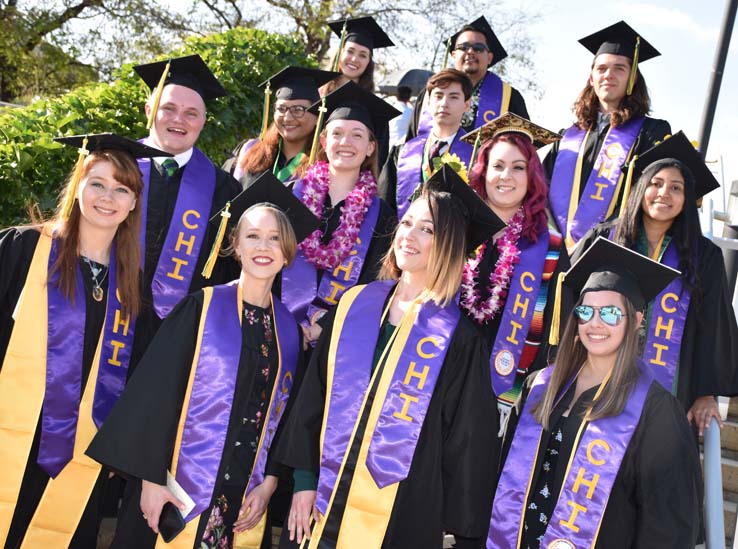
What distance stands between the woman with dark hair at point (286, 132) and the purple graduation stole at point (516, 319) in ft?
5.76

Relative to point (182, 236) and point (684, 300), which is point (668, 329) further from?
point (182, 236)

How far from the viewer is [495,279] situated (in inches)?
147

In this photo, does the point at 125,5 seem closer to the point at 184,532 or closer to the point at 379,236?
the point at 379,236

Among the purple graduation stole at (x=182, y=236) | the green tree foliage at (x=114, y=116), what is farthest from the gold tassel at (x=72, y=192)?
the green tree foliage at (x=114, y=116)

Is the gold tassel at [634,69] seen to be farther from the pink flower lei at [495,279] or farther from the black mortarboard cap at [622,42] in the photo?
the pink flower lei at [495,279]

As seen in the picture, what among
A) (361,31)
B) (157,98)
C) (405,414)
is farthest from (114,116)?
(405,414)

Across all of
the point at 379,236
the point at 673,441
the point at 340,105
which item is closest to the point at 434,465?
the point at 673,441

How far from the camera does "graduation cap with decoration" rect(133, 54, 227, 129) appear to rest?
427cm

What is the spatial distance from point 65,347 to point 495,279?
6.62ft

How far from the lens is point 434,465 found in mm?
2990

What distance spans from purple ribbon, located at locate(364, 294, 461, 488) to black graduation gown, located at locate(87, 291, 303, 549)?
1.70 ft

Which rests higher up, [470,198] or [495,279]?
[470,198]

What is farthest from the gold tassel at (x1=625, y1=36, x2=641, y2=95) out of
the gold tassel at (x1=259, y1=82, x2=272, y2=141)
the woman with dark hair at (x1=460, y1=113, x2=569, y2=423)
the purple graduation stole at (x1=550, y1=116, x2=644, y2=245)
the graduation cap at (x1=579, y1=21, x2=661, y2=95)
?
the gold tassel at (x1=259, y1=82, x2=272, y2=141)

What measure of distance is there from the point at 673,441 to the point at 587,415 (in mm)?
→ 325
